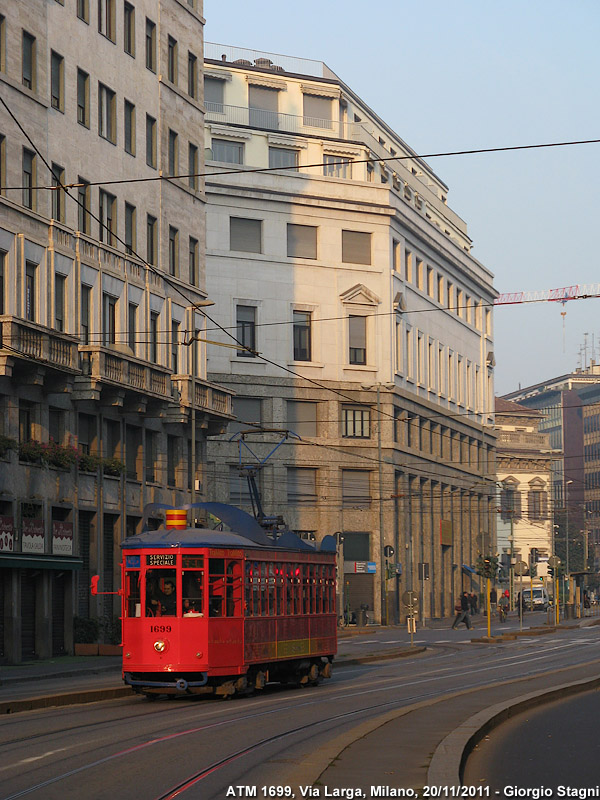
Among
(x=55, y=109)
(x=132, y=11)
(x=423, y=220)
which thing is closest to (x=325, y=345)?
(x=423, y=220)

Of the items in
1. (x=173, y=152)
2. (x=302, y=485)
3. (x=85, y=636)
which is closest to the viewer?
(x=85, y=636)

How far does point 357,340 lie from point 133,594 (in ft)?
187

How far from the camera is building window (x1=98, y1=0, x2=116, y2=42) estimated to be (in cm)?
4819

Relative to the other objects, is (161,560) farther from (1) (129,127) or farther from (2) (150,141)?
(2) (150,141)

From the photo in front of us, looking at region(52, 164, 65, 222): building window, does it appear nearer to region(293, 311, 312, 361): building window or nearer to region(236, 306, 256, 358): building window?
region(236, 306, 256, 358): building window

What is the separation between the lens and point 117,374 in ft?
147

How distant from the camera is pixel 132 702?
24.8m

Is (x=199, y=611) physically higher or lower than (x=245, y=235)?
lower

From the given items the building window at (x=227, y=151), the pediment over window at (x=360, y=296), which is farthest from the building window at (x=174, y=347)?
the building window at (x=227, y=151)

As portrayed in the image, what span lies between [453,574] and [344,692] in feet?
222

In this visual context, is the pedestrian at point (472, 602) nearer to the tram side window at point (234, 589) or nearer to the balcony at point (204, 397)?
the balcony at point (204, 397)

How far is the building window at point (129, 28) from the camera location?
50.3 m

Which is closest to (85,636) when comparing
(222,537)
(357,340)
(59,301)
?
(59,301)

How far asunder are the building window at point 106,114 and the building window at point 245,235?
29012 mm
